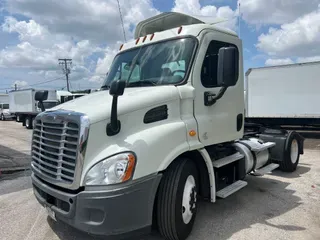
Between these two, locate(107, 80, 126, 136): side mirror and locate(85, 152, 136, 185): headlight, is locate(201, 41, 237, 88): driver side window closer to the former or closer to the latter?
locate(107, 80, 126, 136): side mirror

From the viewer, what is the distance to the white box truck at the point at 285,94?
13.2 metres

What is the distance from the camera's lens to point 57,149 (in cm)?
315

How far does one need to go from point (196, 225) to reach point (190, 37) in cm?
258

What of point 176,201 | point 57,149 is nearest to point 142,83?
point 57,149

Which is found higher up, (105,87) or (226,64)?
(226,64)

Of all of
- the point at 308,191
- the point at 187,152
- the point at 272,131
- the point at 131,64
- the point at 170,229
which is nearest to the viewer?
the point at 170,229

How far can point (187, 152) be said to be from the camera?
146 inches

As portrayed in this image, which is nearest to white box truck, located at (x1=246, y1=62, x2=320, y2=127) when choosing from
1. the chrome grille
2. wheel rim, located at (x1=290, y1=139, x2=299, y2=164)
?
wheel rim, located at (x1=290, y1=139, x2=299, y2=164)

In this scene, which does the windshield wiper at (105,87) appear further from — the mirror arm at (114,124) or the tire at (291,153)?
the tire at (291,153)

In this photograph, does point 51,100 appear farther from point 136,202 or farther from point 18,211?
point 136,202

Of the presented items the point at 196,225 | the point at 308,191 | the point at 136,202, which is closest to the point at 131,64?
the point at 136,202

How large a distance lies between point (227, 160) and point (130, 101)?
204 cm

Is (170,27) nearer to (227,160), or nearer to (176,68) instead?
(176,68)

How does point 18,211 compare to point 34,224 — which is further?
point 18,211
